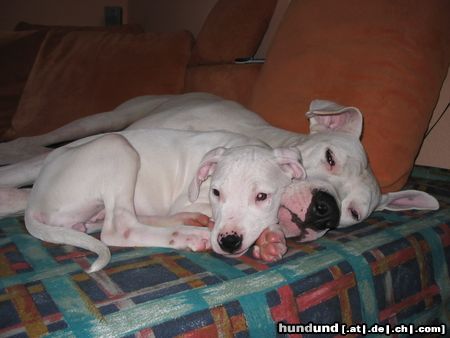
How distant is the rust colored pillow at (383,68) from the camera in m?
1.84

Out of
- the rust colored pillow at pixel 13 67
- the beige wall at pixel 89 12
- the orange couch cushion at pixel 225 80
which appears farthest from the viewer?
the beige wall at pixel 89 12

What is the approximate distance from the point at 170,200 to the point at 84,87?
1.99 m

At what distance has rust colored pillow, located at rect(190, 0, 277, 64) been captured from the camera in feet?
9.76

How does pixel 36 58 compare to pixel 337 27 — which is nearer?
pixel 337 27

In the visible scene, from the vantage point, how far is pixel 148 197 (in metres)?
1.85

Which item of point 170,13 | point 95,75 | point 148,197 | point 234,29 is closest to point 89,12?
point 170,13

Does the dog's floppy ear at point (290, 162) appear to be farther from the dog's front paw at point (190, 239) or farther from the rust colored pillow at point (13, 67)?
the rust colored pillow at point (13, 67)

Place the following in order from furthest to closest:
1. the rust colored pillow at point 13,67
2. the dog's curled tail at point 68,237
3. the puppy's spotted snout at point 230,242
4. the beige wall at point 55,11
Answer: the beige wall at point 55,11 → the rust colored pillow at point 13,67 → the puppy's spotted snout at point 230,242 → the dog's curled tail at point 68,237

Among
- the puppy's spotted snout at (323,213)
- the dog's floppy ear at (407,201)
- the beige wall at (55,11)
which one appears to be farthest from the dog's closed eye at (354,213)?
the beige wall at (55,11)

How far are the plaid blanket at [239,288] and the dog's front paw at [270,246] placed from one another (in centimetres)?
4

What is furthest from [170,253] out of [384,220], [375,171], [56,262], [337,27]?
[337,27]

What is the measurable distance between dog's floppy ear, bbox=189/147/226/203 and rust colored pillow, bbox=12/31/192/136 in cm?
175

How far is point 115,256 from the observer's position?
4.59ft

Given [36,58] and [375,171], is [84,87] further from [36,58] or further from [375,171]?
[375,171]
